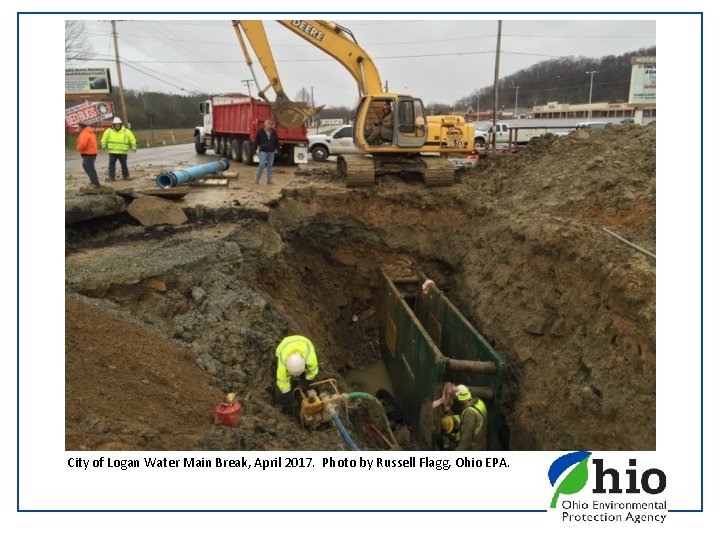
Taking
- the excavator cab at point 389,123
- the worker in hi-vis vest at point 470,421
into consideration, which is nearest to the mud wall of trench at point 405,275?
the worker in hi-vis vest at point 470,421

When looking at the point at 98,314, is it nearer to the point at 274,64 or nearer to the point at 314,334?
the point at 314,334

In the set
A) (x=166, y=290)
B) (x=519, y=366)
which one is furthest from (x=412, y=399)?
(x=166, y=290)

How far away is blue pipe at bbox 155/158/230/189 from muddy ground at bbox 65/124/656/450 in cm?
59

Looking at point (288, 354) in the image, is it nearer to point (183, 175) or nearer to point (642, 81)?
point (183, 175)

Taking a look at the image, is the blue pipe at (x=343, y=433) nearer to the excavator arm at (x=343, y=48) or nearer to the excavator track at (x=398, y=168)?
the excavator track at (x=398, y=168)

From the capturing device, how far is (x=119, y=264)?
23.5ft

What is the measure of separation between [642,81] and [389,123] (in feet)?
61.8

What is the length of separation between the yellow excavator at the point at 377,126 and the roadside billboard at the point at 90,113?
16.3 m

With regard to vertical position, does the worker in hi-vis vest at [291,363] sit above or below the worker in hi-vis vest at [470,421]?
above

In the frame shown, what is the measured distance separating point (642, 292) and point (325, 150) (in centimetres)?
1717

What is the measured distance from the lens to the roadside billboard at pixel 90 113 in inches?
930

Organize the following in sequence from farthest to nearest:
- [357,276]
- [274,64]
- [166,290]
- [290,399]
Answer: [274,64] → [357,276] → [166,290] → [290,399]

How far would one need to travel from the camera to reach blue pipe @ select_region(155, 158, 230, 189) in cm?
1152

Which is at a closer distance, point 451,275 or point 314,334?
point 314,334
